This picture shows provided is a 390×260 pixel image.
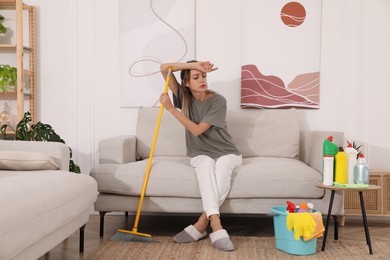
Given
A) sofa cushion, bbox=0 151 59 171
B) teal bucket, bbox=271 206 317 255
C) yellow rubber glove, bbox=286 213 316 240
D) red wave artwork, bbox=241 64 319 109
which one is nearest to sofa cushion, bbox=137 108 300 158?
red wave artwork, bbox=241 64 319 109

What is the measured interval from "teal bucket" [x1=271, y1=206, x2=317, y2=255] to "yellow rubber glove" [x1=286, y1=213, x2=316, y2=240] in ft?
0.14

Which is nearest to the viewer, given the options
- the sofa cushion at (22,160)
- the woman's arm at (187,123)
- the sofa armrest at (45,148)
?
the sofa cushion at (22,160)

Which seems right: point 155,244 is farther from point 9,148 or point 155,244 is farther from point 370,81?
point 370,81

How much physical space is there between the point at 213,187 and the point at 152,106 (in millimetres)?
1283

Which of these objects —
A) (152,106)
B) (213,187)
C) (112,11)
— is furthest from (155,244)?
(112,11)

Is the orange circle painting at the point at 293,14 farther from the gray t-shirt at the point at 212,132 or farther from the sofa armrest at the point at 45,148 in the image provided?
the sofa armrest at the point at 45,148

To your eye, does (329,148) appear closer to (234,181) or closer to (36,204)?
(234,181)

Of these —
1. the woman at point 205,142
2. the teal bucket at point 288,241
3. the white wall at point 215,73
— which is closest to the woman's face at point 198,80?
the woman at point 205,142

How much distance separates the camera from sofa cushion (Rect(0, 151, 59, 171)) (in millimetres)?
2416

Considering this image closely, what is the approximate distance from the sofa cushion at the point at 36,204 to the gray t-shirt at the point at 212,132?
36.2 inches

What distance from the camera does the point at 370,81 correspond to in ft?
12.8

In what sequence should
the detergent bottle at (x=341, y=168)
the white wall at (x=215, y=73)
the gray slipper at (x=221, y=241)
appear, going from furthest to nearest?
the white wall at (x=215, y=73) → the detergent bottle at (x=341, y=168) → the gray slipper at (x=221, y=241)

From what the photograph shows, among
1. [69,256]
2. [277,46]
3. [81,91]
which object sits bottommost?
[69,256]

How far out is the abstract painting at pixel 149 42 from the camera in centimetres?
395
